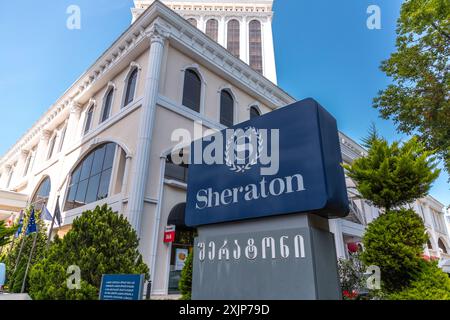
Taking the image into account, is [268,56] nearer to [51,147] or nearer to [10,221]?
[51,147]

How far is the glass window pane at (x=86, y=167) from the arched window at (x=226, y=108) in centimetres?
790

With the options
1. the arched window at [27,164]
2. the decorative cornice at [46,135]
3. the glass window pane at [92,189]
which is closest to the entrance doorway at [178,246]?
the glass window pane at [92,189]

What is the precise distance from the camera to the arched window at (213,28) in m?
44.3

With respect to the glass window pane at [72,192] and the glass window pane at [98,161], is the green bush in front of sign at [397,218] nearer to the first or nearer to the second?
the glass window pane at [98,161]

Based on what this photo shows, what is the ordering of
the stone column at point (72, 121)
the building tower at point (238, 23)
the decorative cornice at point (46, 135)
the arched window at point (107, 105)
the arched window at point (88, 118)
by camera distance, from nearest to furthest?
1. the arched window at point (107, 105)
2. the arched window at point (88, 118)
3. the stone column at point (72, 121)
4. the decorative cornice at point (46, 135)
5. the building tower at point (238, 23)

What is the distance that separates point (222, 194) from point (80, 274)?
3948 millimetres

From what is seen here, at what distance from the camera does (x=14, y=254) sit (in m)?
14.9

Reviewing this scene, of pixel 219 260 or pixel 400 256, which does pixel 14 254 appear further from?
pixel 400 256

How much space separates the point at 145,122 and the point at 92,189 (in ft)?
17.2

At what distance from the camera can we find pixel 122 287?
414cm

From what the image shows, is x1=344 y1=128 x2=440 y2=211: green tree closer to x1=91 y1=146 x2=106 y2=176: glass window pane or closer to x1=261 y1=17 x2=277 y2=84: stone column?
x1=91 y1=146 x2=106 y2=176: glass window pane

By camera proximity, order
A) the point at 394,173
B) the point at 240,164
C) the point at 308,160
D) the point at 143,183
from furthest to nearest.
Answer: the point at 143,183
the point at 394,173
the point at 240,164
the point at 308,160
